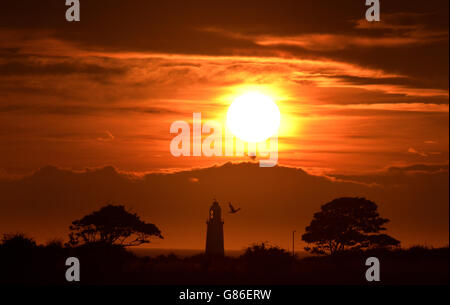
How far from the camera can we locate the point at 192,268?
63875mm

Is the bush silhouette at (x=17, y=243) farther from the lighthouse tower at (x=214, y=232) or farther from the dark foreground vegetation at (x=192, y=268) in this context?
the lighthouse tower at (x=214, y=232)

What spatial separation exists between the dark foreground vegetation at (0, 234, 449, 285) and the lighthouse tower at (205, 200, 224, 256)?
14.9 m

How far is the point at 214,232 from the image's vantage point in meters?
86.1

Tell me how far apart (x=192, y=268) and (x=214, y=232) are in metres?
22.2

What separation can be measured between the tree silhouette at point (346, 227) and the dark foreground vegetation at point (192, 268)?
9.99ft

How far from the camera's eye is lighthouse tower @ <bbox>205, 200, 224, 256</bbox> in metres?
86.0

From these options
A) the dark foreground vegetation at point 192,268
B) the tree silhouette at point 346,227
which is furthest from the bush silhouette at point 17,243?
the tree silhouette at point 346,227

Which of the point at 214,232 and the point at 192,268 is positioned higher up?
the point at 214,232

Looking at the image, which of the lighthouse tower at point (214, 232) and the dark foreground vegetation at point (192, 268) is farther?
the lighthouse tower at point (214, 232)

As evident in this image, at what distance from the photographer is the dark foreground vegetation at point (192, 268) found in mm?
59375

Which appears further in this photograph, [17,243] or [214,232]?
[214,232]

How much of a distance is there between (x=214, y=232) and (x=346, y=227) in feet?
52.9

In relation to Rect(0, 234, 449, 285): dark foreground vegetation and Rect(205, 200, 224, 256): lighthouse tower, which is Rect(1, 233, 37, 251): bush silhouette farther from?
Rect(205, 200, 224, 256): lighthouse tower
